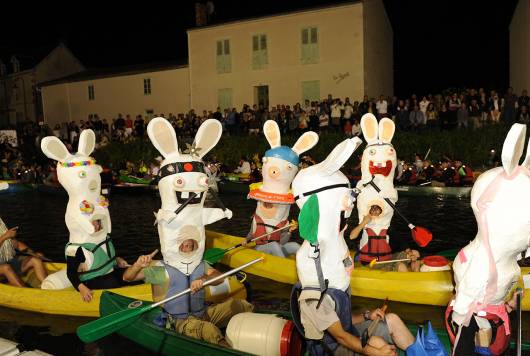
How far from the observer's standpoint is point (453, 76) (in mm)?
29859

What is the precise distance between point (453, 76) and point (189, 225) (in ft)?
88.2

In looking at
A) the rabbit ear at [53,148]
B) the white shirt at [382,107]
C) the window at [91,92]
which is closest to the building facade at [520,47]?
the white shirt at [382,107]

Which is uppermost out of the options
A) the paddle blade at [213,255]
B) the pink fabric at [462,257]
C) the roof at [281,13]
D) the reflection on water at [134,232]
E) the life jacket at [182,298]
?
the roof at [281,13]

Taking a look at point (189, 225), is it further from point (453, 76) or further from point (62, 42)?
point (62, 42)

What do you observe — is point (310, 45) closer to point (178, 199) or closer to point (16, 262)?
point (16, 262)

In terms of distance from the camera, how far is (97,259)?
275 inches

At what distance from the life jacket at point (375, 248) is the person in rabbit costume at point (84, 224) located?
3207mm

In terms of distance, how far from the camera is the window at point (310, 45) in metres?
26.2

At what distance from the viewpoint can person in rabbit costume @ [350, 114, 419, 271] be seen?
24.6 feet

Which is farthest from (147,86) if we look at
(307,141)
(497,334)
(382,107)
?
(497,334)

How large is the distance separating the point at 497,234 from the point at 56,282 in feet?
18.3

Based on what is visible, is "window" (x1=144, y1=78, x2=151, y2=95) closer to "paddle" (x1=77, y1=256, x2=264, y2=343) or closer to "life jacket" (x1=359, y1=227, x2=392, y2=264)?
"life jacket" (x1=359, y1=227, x2=392, y2=264)

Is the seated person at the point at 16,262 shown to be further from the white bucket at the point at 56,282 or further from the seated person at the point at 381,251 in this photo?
the seated person at the point at 381,251

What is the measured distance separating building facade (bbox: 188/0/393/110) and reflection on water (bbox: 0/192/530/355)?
10.3 m
